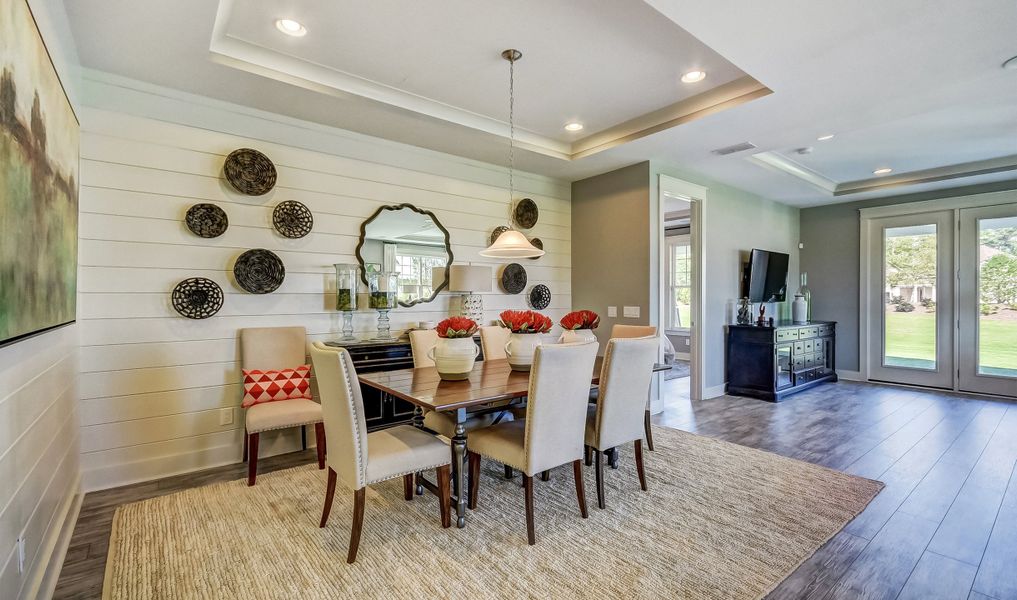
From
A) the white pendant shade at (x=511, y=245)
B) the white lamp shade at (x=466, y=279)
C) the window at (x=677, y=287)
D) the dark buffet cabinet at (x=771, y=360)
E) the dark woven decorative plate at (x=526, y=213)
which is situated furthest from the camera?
the window at (x=677, y=287)

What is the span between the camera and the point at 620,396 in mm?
2664

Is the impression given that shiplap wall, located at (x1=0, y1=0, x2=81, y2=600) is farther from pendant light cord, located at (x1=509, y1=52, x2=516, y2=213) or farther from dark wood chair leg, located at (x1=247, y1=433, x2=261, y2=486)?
pendant light cord, located at (x1=509, y1=52, x2=516, y2=213)

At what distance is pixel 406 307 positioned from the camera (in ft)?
14.2

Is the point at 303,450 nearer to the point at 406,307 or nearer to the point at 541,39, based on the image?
the point at 406,307

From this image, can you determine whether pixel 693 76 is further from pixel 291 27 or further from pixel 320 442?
pixel 320 442

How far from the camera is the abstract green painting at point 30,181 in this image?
4.43 feet

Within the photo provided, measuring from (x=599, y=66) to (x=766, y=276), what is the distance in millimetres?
4434

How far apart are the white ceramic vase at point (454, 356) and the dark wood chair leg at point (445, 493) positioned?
0.54 m

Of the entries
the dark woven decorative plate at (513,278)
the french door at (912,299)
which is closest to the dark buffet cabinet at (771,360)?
the french door at (912,299)

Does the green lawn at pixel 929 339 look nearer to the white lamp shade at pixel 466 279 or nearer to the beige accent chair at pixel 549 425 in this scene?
the white lamp shade at pixel 466 279

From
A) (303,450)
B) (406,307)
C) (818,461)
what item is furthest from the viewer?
(406,307)

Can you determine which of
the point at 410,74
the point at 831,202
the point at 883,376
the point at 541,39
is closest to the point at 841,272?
the point at 831,202

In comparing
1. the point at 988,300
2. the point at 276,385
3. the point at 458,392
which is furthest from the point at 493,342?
the point at 988,300

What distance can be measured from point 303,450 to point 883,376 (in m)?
7.33
